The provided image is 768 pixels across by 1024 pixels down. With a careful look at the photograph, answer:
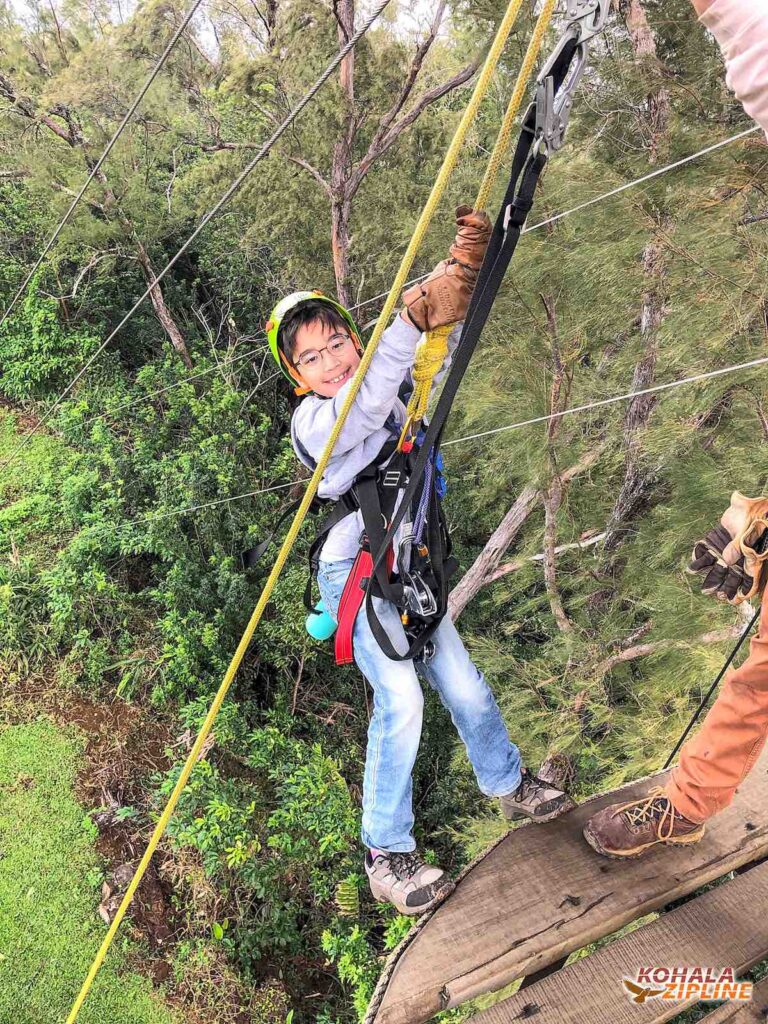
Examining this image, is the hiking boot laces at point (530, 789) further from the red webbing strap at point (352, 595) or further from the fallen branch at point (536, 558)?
the fallen branch at point (536, 558)

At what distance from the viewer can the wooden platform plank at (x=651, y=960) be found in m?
1.41

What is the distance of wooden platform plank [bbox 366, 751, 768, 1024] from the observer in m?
1.49

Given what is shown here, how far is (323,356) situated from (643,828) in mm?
1405

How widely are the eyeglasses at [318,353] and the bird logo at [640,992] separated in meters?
1.55

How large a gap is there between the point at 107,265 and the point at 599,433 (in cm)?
565

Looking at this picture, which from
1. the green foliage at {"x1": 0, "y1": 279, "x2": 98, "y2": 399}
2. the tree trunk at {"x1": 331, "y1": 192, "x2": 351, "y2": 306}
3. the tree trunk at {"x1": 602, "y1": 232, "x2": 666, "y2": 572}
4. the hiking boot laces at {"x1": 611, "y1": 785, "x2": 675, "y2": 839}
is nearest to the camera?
the hiking boot laces at {"x1": 611, "y1": 785, "x2": 675, "y2": 839}

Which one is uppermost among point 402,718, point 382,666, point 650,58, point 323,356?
point 650,58

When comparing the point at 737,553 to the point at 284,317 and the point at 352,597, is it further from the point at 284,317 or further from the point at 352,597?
the point at 284,317

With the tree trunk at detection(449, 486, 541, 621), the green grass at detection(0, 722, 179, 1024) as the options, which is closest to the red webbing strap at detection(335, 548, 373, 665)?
the tree trunk at detection(449, 486, 541, 621)

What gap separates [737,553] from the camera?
4.71ft

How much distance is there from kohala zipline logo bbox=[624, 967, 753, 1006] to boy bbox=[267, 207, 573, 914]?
1.48 ft

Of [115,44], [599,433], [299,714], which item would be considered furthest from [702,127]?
[115,44]

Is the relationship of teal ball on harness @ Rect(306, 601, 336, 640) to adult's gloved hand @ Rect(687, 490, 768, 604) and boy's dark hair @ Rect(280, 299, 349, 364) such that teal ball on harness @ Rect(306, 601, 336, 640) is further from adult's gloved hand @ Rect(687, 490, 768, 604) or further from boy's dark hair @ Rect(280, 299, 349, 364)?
adult's gloved hand @ Rect(687, 490, 768, 604)

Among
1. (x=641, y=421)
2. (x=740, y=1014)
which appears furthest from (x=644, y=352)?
(x=740, y=1014)
